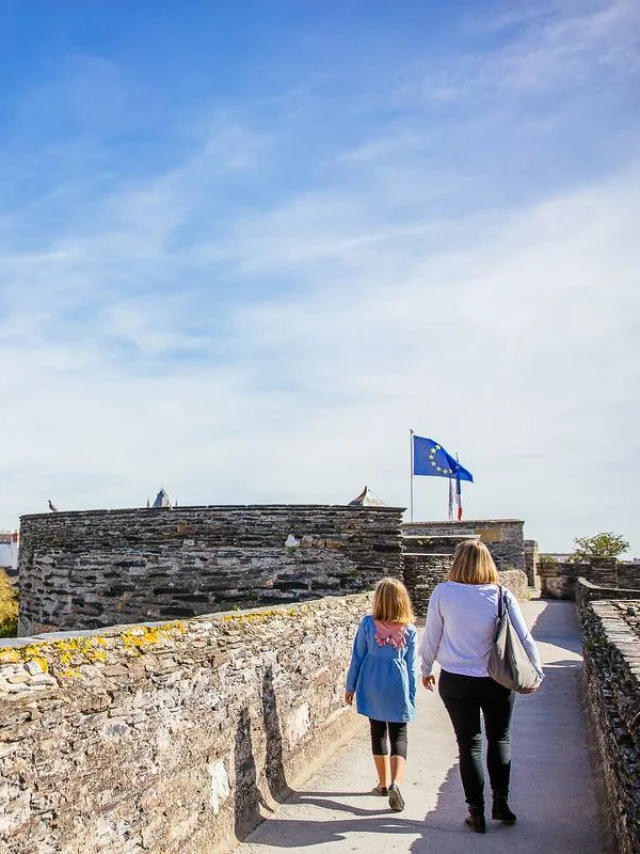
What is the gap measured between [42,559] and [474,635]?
12.5 metres

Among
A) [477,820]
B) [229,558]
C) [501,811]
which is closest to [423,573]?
[229,558]

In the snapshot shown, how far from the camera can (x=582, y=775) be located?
21.8ft

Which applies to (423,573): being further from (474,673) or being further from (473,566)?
(474,673)

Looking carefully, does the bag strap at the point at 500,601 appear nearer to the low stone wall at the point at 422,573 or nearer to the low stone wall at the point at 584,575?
the low stone wall at the point at 422,573

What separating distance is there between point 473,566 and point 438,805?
1826 millimetres

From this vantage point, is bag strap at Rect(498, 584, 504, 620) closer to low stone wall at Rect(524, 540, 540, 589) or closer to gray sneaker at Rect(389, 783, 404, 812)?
gray sneaker at Rect(389, 783, 404, 812)

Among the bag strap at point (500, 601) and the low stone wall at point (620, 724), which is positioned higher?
the bag strap at point (500, 601)

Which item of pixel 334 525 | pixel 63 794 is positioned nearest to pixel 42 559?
pixel 334 525

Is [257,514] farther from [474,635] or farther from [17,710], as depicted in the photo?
[17,710]

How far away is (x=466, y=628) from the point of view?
17.6 ft

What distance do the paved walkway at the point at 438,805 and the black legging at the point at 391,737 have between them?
35cm

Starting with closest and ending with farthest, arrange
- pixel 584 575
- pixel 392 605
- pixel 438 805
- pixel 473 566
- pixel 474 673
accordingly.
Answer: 1. pixel 474 673
2. pixel 473 566
3. pixel 438 805
4. pixel 392 605
5. pixel 584 575

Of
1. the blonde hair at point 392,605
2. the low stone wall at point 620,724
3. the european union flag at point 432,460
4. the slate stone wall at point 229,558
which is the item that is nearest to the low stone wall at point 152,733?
the blonde hair at point 392,605

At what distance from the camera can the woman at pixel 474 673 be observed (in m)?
5.31
